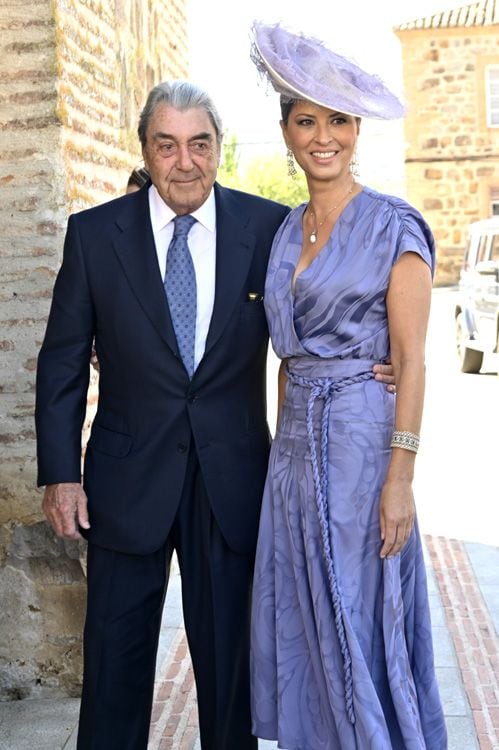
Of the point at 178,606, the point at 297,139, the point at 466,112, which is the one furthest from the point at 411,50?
the point at 297,139

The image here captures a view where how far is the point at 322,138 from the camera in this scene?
3.14 metres

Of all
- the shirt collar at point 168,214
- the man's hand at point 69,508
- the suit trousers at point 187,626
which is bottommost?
the suit trousers at point 187,626

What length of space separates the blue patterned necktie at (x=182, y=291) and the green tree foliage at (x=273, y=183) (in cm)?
5217

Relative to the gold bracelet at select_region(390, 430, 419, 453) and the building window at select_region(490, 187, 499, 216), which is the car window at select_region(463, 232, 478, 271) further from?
the building window at select_region(490, 187, 499, 216)

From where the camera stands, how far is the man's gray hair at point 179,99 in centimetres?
334

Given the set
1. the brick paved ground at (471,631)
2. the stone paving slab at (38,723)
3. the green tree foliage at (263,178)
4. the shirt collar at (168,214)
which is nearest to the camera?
the shirt collar at (168,214)

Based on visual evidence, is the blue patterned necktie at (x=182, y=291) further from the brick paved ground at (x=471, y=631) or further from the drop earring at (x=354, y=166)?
the brick paved ground at (x=471, y=631)

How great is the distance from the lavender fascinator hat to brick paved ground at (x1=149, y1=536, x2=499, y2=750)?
83.9 inches

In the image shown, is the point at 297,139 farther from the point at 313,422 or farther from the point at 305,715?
the point at 305,715

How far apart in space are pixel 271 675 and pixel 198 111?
4.91 feet

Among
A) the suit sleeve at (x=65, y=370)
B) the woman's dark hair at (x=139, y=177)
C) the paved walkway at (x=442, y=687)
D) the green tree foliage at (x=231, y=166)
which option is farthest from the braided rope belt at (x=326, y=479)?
the green tree foliage at (x=231, y=166)

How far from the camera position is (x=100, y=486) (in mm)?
3443

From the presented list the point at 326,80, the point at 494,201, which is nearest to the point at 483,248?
the point at 326,80

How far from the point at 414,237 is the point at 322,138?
338mm
